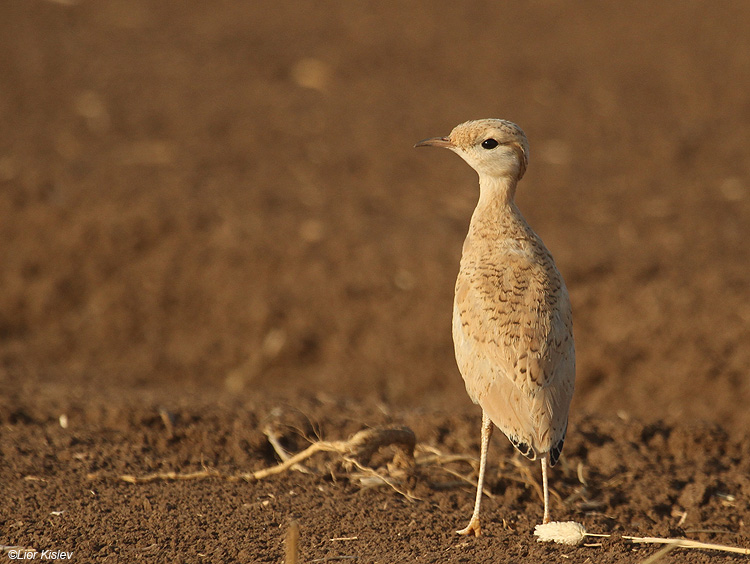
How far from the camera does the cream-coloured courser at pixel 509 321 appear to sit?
183 inches

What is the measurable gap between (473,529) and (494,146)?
2074 mm

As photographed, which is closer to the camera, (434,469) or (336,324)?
(434,469)

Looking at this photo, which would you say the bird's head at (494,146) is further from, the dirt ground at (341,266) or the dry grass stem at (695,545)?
the dry grass stem at (695,545)

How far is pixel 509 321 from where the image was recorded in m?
4.76

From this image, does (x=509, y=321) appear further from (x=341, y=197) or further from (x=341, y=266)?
(x=341, y=197)

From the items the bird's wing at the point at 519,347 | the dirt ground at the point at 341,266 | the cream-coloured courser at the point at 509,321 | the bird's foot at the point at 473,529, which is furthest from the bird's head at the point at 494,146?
the bird's foot at the point at 473,529

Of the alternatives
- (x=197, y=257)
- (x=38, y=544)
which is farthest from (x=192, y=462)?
(x=197, y=257)

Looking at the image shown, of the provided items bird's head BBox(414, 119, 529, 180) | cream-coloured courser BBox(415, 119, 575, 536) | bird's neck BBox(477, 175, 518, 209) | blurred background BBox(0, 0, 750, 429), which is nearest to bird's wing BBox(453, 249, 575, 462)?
cream-coloured courser BBox(415, 119, 575, 536)

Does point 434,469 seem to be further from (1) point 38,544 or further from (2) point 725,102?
(2) point 725,102

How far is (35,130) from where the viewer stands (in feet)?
38.2

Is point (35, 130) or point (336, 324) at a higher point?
point (35, 130)

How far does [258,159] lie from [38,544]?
7603mm

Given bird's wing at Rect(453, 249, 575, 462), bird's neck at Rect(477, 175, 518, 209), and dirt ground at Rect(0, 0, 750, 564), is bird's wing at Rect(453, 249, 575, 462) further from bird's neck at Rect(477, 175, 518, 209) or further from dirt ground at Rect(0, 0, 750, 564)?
dirt ground at Rect(0, 0, 750, 564)

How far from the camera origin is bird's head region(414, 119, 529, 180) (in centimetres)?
515
